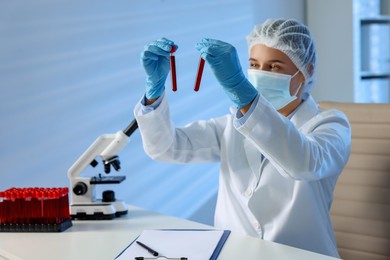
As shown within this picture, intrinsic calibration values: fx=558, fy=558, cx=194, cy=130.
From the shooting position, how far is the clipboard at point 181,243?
128 cm

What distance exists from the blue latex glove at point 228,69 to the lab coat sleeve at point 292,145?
0.05m

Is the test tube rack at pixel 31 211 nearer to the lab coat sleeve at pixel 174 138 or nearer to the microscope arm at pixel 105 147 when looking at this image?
the microscope arm at pixel 105 147

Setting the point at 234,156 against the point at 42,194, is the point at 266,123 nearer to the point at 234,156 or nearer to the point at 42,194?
the point at 234,156

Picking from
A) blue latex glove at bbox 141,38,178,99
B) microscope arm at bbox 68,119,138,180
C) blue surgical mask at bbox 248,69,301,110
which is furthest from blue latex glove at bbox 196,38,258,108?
microscope arm at bbox 68,119,138,180

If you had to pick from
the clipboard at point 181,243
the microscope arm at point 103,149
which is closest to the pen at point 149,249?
the clipboard at point 181,243

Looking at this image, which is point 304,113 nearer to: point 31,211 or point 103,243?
point 103,243

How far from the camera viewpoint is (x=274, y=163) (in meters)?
1.44


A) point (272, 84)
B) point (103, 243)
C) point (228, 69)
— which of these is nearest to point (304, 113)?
point (272, 84)

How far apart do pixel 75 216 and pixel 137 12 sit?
1.16m

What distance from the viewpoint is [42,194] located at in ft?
5.08

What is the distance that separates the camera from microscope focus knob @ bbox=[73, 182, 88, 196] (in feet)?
5.70

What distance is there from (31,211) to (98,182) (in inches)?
9.7

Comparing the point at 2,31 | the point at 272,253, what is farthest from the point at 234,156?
the point at 2,31

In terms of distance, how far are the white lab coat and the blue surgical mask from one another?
3.0 inches
